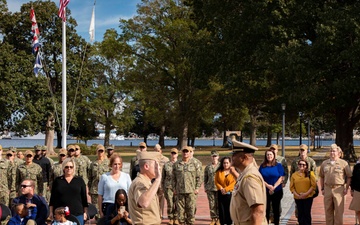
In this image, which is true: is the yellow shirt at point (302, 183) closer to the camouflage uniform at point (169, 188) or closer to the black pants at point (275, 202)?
the black pants at point (275, 202)

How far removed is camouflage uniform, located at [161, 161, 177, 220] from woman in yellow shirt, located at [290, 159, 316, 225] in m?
3.01

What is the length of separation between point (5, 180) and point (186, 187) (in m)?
4.18

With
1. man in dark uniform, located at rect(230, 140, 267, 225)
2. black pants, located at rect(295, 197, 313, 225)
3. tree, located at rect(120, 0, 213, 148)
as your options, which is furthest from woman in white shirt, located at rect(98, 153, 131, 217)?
tree, located at rect(120, 0, 213, 148)

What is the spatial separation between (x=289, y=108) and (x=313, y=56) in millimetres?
8846

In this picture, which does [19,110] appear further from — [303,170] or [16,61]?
[303,170]

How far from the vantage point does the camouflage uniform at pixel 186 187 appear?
477 inches

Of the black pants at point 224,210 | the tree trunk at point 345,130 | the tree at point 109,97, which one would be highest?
the tree at point 109,97

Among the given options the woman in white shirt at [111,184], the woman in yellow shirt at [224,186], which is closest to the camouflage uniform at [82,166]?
the woman in yellow shirt at [224,186]

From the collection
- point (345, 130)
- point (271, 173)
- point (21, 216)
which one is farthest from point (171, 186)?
point (345, 130)

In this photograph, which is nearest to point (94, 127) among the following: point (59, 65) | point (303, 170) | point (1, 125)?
point (59, 65)

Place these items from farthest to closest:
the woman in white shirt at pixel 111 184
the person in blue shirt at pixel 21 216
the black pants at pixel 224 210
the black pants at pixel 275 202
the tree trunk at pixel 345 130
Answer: the tree trunk at pixel 345 130
the black pants at pixel 224 210
the black pants at pixel 275 202
the woman in white shirt at pixel 111 184
the person in blue shirt at pixel 21 216

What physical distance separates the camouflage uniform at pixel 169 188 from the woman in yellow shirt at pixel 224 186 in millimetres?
1468

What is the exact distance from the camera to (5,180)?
12.4 meters

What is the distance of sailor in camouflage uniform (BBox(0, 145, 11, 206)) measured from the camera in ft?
40.2
